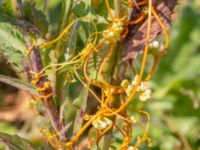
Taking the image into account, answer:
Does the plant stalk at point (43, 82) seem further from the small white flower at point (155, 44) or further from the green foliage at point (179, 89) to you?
the green foliage at point (179, 89)

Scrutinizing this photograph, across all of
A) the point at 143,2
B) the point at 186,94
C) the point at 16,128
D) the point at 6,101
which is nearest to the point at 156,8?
the point at 143,2

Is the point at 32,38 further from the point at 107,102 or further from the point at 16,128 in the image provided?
the point at 16,128

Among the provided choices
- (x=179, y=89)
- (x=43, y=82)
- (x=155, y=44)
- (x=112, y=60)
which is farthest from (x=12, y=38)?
(x=179, y=89)

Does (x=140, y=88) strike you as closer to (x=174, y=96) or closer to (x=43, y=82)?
(x=43, y=82)

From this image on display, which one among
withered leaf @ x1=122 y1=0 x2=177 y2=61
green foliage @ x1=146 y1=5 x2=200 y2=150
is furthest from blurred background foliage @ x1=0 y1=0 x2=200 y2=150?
withered leaf @ x1=122 y1=0 x2=177 y2=61

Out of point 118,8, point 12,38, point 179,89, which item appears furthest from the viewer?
point 179,89

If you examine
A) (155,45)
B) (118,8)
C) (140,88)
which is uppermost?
(118,8)
